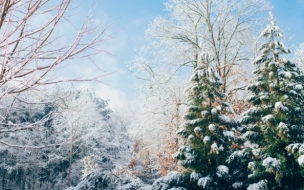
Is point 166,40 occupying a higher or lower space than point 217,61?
higher

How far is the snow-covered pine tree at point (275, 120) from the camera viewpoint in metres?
8.08

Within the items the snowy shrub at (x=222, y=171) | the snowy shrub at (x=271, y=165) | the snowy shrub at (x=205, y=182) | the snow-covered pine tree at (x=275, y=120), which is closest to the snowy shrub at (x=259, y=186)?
the snow-covered pine tree at (x=275, y=120)

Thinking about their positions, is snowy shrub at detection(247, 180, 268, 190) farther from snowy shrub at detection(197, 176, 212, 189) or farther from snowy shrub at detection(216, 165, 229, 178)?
snowy shrub at detection(197, 176, 212, 189)

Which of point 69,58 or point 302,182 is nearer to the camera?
point 69,58

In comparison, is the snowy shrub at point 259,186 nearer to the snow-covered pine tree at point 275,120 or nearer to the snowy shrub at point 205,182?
the snow-covered pine tree at point 275,120

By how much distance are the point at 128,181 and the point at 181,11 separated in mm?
7456

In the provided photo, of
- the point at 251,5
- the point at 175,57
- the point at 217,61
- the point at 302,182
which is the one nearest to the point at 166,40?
the point at 175,57

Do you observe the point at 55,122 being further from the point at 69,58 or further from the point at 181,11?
the point at 69,58

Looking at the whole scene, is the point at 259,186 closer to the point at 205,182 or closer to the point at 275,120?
the point at 205,182

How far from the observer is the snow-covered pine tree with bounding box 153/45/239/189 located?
8578 millimetres

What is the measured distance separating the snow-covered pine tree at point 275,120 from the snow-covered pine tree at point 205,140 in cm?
75

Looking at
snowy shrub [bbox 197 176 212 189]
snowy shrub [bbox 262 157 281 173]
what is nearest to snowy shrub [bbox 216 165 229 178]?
snowy shrub [bbox 197 176 212 189]

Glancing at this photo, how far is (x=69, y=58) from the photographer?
2328mm

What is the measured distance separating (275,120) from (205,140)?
80.6 inches
